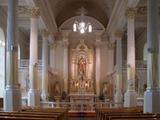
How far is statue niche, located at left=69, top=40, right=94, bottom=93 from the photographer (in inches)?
1237

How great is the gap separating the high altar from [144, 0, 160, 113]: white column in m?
18.2

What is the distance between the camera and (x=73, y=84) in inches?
1240

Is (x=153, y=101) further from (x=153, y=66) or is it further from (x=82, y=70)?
(x=82, y=70)

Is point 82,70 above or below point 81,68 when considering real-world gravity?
below

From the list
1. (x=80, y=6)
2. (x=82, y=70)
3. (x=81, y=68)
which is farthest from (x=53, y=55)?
(x=80, y=6)

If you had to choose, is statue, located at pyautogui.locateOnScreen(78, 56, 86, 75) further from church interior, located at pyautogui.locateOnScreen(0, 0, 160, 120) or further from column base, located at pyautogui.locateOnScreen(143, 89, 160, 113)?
column base, located at pyautogui.locateOnScreen(143, 89, 160, 113)

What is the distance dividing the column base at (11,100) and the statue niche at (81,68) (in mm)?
18576

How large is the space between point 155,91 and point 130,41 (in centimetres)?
688

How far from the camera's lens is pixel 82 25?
30953 mm

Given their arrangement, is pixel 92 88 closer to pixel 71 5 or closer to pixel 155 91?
pixel 71 5

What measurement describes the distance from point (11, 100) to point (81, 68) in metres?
19.4

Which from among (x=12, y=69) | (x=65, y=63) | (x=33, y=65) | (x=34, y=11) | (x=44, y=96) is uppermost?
(x=34, y=11)

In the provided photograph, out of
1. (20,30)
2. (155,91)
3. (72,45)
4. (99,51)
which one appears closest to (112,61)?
(99,51)

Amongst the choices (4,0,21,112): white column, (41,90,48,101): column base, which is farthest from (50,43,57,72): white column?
(4,0,21,112): white column
